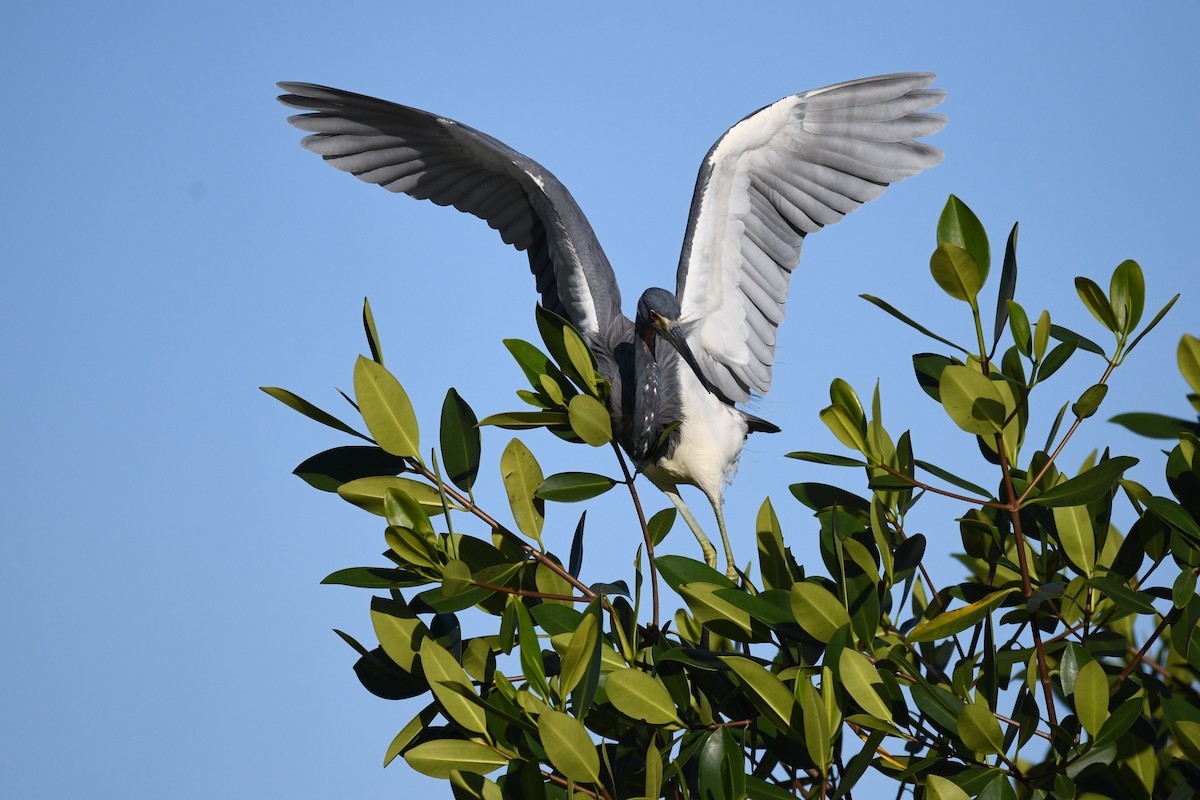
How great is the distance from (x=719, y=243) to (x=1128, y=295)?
2.10m

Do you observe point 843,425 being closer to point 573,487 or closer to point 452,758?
point 573,487

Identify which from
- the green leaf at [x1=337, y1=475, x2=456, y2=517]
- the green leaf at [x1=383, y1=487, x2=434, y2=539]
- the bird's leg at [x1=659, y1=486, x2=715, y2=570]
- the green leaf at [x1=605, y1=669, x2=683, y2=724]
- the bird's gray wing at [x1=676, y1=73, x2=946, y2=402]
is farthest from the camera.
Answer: the bird's gray wing at [x1=676, y1=73, x2=946, y2=402]

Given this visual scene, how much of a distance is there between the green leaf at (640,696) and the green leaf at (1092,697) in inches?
23.6

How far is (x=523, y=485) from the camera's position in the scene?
2160mm

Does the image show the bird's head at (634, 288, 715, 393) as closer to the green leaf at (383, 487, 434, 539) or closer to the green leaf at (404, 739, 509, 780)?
the green leaf at (383, 487, 434, 539)

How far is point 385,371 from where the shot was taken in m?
2.00

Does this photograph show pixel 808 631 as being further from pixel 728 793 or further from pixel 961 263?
pixel 961 263

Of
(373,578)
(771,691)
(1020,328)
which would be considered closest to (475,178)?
(373,578)

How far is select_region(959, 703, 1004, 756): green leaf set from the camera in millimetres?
1558

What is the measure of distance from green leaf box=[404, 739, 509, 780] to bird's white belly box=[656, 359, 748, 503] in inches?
76.4

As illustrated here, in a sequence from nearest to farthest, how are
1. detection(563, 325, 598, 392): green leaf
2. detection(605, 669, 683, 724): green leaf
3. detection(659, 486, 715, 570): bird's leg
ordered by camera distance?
detection(605, 669, 683, 724): green leaf, detection(563, 325, 598, 392): green leaf, detection(659, 486, 715, 570): bird's leg

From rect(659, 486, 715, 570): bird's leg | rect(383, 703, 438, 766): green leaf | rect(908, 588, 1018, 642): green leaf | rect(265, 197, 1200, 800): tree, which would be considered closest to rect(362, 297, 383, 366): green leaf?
rect(265, 197, 1200, 800): tree

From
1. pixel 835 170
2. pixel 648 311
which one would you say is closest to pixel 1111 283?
pixel 648 311

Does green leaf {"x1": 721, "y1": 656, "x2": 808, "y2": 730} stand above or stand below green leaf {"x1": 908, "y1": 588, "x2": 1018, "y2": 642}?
below
